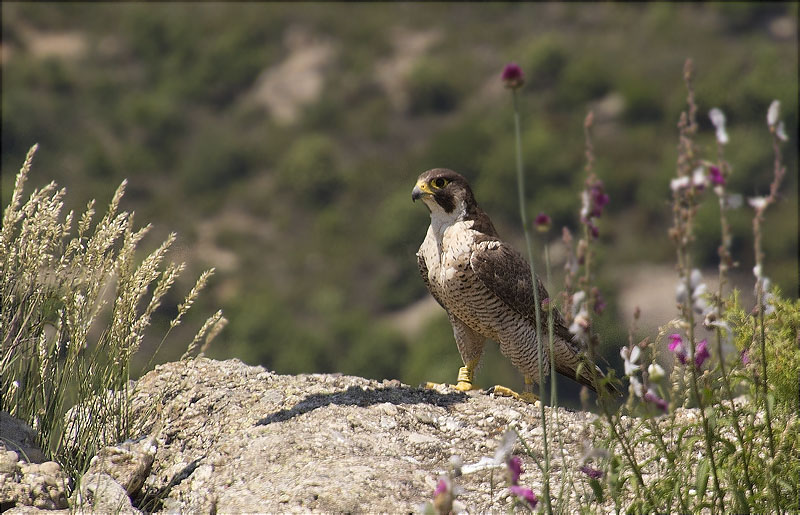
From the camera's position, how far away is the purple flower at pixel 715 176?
2.36m

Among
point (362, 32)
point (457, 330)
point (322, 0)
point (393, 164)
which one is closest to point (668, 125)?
point (393, 164)

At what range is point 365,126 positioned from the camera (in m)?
60.5

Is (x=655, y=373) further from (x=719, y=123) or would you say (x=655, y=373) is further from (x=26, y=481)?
(x=26, y=481)

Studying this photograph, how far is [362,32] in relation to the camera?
218ft

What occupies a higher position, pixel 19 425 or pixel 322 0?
pixel 322 0

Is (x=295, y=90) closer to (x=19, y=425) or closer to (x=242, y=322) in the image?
(x=242, y=322)

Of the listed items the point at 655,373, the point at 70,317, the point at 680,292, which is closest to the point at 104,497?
the point at 70,317

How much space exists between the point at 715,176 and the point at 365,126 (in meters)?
58.7

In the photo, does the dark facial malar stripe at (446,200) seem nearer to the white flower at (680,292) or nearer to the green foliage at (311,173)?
the white flower at (680,292)

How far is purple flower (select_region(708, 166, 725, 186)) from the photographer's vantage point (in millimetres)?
2358

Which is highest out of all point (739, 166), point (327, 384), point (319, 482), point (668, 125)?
point (668, 125)

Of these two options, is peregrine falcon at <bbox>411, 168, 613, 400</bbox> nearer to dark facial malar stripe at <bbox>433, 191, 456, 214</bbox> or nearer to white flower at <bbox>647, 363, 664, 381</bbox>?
dark facial malar stripe at <bbox>433, 191, 456, 214</bbox>

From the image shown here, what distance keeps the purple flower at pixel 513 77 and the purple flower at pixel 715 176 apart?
20.4 inches

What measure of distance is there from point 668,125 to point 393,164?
1646cm
